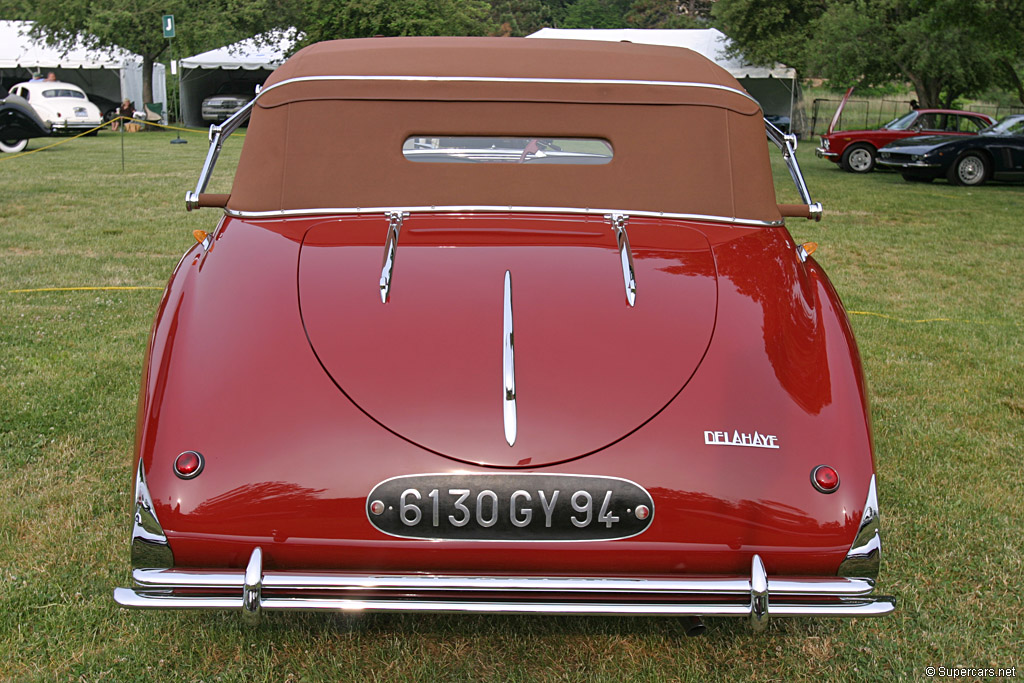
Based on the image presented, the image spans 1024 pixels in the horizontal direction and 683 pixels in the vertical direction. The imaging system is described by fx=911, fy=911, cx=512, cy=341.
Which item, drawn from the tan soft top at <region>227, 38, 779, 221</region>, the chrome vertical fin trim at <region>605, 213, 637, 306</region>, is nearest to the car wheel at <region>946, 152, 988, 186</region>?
the tan soft top at <region>227, 38, 779, 221</region>

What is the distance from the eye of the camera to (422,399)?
2221 millimetres

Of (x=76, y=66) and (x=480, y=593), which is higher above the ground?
(x=76, y=66)

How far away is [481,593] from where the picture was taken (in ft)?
6.79

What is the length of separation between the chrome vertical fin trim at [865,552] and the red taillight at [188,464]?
153cm

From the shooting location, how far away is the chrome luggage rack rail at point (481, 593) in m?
2.04

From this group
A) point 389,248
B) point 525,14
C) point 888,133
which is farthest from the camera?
point 525,14

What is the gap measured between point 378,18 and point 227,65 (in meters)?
6.04

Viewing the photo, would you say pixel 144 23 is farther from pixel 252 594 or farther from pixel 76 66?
pixel 252 594

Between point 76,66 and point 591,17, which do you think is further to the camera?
point 591,17

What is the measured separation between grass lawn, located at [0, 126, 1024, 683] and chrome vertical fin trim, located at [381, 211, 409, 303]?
0.96 meters

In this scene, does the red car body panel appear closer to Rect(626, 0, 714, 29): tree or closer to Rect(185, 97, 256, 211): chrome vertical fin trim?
Rect(185, 97, 256, 211): chrome vertical fin trim

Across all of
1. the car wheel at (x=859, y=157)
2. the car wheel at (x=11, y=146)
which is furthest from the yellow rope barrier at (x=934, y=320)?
the car wheel at (x=11, y=146)

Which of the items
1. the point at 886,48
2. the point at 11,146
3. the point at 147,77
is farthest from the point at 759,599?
the point at 147,77

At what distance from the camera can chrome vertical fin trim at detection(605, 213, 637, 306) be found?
251 cm
